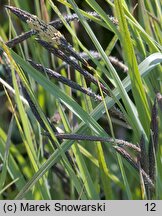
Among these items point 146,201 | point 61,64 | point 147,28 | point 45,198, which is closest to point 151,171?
point 146,201

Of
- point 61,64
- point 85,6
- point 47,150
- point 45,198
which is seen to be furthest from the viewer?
point 85,6

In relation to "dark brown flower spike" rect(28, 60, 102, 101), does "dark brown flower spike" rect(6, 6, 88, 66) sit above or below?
above

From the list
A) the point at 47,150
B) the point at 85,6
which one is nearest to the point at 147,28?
the point at 47,150

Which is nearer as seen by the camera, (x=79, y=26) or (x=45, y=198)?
(x=45, y=198)

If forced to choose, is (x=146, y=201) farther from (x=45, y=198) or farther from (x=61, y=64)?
(x=61, y=64)

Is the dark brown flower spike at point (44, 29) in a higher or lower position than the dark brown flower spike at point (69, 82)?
higher

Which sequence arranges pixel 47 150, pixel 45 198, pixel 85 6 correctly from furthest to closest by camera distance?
pixel 85 6 → pixel 47 150 → pixel 45 198

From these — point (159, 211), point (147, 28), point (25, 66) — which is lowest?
point (159, 211)

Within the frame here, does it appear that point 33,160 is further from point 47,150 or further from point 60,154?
point 47,150

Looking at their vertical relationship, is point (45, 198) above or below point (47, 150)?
below
